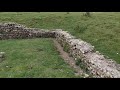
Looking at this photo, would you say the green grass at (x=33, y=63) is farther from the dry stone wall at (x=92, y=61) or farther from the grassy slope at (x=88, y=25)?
the grassy slope at (x=88, y=25)

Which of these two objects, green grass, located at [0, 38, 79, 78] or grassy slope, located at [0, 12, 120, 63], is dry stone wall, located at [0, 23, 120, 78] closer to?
green grass, located at [0, 38, 79, 78]

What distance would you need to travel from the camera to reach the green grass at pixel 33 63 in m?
11.3

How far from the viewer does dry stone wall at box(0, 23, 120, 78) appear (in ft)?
30.3

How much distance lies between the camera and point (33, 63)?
13484 mm

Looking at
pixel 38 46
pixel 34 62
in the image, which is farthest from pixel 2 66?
pixel 38 46

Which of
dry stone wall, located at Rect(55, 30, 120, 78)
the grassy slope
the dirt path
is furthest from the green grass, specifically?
the grassy slope

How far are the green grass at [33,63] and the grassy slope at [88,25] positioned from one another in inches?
151

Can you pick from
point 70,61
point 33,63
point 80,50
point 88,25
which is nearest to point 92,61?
point 80,50

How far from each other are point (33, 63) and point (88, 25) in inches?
505

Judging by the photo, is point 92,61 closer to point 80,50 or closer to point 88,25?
point 80,50

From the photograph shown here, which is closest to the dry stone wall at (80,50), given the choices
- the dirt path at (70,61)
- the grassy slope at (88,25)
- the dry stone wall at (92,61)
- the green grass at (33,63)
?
the dry stone wall at (92,61)

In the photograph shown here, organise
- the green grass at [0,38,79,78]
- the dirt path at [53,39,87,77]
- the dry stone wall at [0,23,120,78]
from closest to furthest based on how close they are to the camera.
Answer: the dry stone wall at [0,23,120,78] → the green grass at [0,38,79,78] → the dirt path at [53,39,87,77]

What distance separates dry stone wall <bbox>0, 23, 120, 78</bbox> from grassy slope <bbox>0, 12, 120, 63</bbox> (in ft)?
7.22
